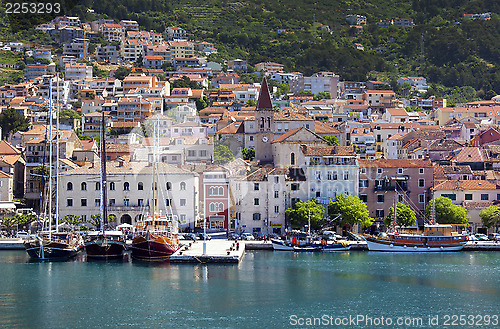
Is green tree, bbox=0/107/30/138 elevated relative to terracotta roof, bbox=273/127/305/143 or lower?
elevated

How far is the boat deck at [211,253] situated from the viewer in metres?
59.2

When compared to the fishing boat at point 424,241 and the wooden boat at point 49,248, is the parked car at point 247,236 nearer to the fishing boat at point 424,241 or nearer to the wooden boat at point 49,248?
the fishing boat at point 424,241

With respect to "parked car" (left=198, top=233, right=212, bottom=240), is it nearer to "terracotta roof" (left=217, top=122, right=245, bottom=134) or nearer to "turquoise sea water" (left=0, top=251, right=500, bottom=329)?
"turquoise sea water" (left=0, top=251, right=500, bottom=329)

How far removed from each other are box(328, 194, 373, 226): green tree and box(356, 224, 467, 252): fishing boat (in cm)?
235

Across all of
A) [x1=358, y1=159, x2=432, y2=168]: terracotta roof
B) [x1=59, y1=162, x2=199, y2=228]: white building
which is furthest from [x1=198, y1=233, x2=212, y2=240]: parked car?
[x1=358, y1=159, x2=432, y2=168]: terracotta roof

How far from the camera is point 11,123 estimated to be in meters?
112

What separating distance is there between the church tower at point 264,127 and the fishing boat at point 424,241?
20.2m

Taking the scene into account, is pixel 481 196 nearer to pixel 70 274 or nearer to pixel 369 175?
pixel 369 175

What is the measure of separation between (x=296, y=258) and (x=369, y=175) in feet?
48.7

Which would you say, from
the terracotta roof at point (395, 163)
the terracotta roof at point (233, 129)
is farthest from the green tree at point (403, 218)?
the terracotta roof at point (233, 129)

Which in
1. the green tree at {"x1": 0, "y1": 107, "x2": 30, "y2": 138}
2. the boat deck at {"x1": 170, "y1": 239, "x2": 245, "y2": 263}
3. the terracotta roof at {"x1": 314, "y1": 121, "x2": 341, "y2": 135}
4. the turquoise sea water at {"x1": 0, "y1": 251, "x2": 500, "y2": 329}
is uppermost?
the green tree at {"x1": 0, "y1": 107, "x2": 30, "y2": 138}

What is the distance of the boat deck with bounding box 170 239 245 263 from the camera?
59188 mm

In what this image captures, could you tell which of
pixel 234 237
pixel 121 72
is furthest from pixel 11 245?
pixel 121 72

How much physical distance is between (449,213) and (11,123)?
6123 centimetres
